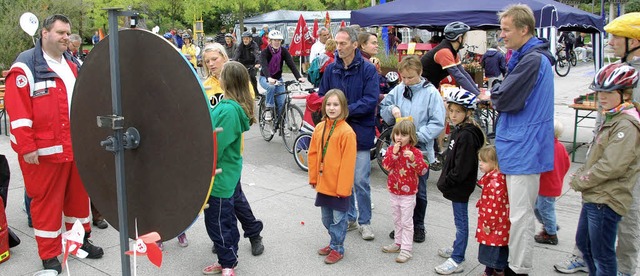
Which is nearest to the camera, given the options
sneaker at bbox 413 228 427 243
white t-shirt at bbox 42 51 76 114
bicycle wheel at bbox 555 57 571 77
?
white t-shirt at bbox 42 51 76 114

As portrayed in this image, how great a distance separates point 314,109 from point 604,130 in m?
2.48

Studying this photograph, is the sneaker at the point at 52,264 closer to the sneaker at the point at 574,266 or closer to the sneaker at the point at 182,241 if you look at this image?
the sneaker at the point at 182,241

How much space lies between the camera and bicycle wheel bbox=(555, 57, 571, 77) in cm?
2133

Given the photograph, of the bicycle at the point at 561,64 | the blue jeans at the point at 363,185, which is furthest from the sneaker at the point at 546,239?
the bicycle at the point at 561,64

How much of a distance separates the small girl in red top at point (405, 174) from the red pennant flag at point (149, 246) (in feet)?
9.10

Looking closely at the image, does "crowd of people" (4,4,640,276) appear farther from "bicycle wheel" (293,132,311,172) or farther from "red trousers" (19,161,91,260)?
"bicycle wheel" (293,132,311,172)

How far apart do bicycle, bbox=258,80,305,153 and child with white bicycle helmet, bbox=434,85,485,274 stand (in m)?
4.48

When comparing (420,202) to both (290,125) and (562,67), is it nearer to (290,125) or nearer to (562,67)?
(290,125)

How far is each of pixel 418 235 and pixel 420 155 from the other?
2.74ft

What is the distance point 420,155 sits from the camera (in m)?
4.57

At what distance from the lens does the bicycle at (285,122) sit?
8.75 m

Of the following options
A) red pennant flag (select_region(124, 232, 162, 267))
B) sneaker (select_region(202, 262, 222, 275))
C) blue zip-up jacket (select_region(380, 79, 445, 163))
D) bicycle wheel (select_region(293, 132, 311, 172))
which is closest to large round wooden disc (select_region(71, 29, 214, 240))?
red pennant flag (select_region(124, 232, 162, 267))

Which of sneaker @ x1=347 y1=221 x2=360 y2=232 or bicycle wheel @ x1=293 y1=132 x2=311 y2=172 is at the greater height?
bicycle wheel @ x1=293 y1=132 x2=311 y2=172

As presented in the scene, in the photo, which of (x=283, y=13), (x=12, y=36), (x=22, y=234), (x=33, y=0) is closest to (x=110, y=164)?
(x=22, y=234)
